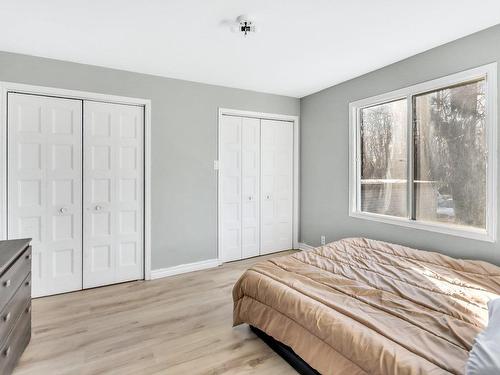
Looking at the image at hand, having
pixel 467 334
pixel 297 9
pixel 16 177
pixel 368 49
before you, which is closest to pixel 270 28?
pixel 297 9

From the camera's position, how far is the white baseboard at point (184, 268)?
11.4 ft

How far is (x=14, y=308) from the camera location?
5.85 feet

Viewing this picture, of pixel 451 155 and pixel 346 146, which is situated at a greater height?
pixel 346 146

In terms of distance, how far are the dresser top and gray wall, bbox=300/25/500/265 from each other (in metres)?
3.36

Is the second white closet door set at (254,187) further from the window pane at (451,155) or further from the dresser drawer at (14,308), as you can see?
the dresser drawer at (14,308)

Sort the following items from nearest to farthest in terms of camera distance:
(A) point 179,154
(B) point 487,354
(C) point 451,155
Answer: (B) point 487,354
(C) point 451,155
(A) point 179,154

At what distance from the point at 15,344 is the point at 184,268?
1.96 meters

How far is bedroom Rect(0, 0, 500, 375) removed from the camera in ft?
6.09

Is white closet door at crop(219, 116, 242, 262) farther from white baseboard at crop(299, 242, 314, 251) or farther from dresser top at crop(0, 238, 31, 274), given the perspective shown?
dresser top at crop(0, 238, 31, 274)

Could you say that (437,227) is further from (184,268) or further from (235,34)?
(184,268)

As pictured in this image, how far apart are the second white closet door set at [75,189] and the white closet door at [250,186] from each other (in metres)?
1.41

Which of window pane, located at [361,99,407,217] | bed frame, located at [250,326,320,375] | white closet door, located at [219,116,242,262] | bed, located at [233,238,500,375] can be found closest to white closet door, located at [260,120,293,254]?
white closet door, located at [219,116,242,262]

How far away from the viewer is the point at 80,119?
3.07m

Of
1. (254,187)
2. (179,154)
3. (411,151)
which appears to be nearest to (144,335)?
(179,154)
